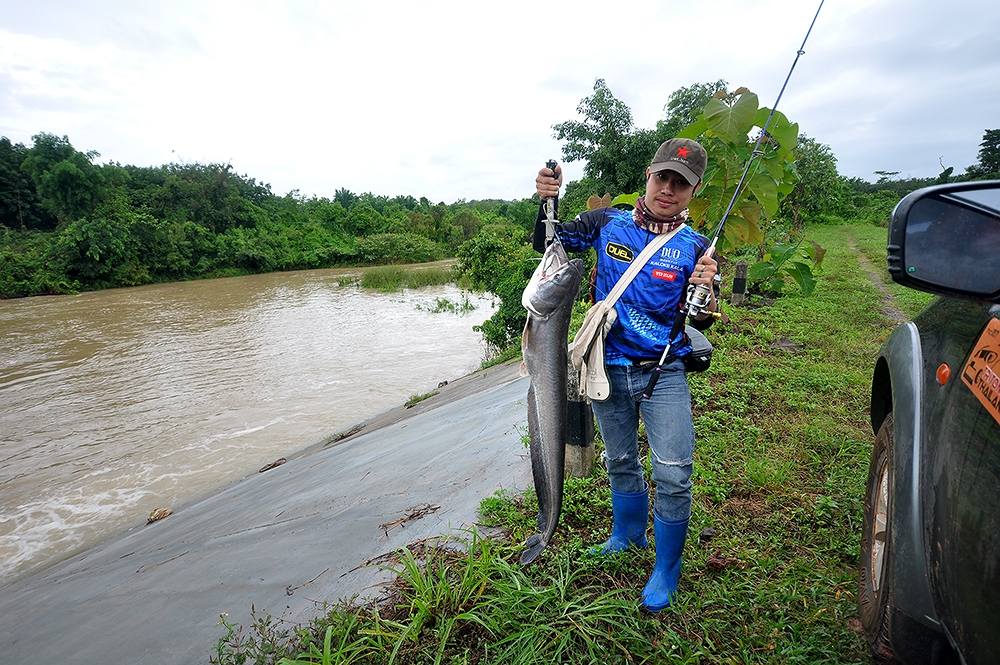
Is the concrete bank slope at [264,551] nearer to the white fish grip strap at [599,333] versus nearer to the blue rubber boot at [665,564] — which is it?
the blue rubber boot at [665,564]

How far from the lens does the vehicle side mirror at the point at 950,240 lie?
118 centimetres

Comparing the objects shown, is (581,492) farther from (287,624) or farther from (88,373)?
(88,373)

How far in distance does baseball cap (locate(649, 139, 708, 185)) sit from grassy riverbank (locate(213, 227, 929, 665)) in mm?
2078

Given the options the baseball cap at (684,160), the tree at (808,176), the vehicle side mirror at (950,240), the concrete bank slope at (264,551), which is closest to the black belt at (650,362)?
the baseball cap at (684,160)

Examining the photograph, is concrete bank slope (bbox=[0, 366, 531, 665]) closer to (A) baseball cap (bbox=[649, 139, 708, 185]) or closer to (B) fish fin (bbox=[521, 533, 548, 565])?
(B) fish fin (bbox=[521, 533, 548, 565])

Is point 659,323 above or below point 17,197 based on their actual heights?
below

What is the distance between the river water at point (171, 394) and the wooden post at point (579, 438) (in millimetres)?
6028

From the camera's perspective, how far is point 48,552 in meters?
6.27

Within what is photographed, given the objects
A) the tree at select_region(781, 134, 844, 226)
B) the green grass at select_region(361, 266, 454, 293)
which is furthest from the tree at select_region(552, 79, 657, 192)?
the green grass at select_region(361, 266, 454, 293)

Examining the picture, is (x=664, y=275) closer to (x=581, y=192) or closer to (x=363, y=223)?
(x=581, y=192)

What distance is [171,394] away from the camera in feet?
38.0

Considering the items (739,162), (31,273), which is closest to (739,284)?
(739,162)

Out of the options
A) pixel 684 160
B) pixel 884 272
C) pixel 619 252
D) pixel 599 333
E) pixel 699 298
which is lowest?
pixel 884 272

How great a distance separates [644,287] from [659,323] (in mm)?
199
